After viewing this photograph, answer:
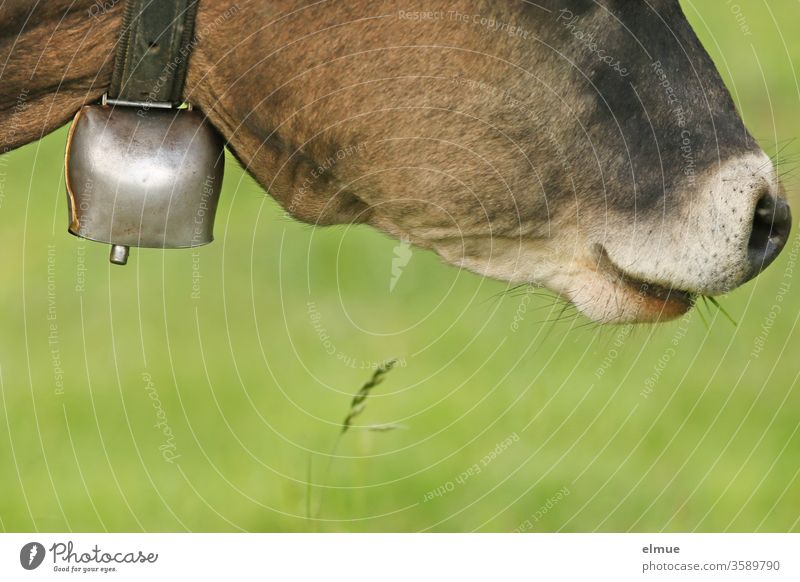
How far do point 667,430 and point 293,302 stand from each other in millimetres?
2401

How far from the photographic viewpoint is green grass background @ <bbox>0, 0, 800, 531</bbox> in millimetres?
5441

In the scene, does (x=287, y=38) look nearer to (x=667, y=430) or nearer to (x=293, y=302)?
(x=667, y=430)

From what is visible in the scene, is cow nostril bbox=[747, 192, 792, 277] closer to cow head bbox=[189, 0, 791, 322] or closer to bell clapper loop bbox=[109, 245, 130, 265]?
cow head bbox=[189, 0, 791, 322]

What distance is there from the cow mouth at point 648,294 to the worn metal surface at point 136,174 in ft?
3.69

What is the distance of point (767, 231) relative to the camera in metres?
3.69

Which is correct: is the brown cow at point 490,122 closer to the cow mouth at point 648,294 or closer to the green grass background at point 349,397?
the cow mouth at point 648,294

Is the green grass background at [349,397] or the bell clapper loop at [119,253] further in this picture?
the green grass background at [349,397]

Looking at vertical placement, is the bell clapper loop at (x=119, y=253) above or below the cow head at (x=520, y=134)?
below

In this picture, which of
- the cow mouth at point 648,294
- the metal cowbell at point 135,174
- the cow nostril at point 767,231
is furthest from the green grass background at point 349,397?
the metal cowbell at point 135,174

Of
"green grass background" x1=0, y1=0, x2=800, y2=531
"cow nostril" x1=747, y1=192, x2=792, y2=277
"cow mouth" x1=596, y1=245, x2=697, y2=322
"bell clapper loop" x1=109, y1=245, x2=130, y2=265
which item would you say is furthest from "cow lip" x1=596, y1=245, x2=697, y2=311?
"bell clapper loop" x1=109, y1=245, x2=130, y2=265

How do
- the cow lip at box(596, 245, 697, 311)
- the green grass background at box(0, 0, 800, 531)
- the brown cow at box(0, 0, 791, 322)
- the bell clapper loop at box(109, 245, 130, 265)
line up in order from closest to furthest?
the brown cow at box(0, 0, 791, 322), the bell clapper loop at box(109, 245, 130, 265), the cow lip at box(596, 245, 697, 311), the green grass background at box(0, 0, 800, 531)

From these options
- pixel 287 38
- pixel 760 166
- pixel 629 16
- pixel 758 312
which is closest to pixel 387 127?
pixel 287 38

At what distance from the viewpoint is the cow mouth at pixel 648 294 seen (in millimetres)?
3734

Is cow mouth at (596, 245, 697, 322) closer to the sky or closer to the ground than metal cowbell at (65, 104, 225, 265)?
closer to the ground
